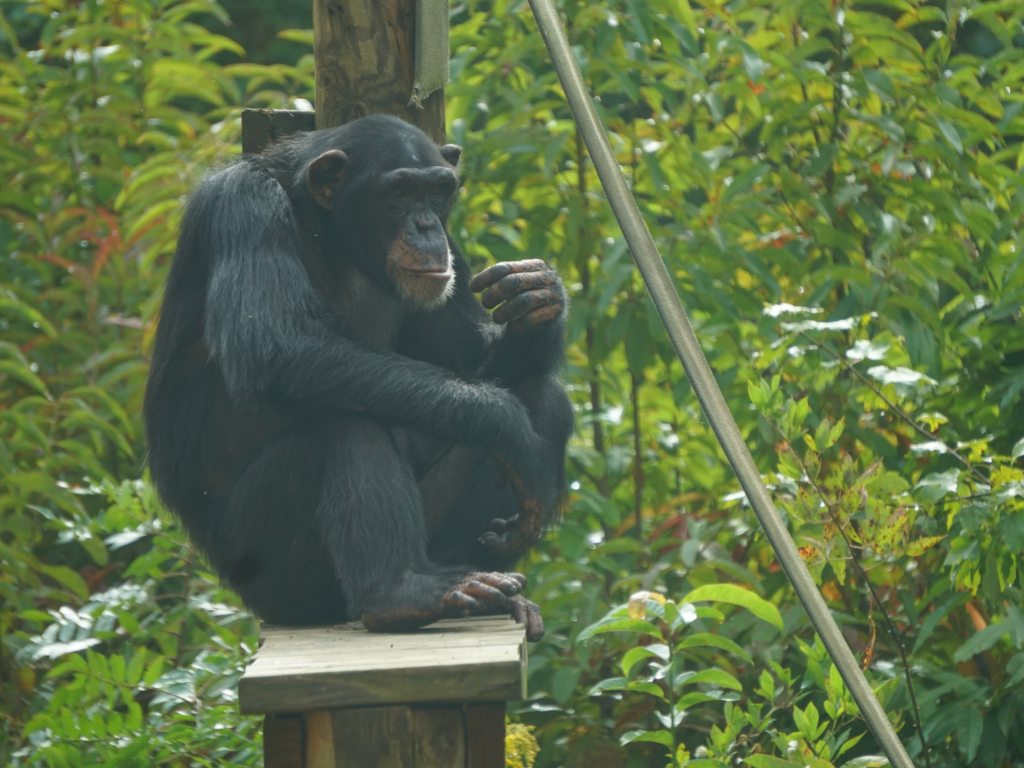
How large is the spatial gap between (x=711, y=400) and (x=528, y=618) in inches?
37.2

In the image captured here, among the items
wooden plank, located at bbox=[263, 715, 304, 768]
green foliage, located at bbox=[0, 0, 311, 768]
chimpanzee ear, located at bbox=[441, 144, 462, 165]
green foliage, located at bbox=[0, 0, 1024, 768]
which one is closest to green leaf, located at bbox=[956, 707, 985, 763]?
green foliage, located at bbox=[0, 0, 1024, 768]

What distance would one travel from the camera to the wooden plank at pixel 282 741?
2.21 meters

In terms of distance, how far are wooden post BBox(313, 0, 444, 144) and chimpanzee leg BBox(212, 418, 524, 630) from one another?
106 cm

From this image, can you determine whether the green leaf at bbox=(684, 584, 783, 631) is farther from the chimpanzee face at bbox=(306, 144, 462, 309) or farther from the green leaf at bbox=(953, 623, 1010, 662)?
the chimpanzee face at bbox=(306, 144, 462, 309)

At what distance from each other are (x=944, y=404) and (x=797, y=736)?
1473 millimetres

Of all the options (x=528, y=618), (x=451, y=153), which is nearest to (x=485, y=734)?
(x=528, y=618)

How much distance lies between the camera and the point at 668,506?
473cm

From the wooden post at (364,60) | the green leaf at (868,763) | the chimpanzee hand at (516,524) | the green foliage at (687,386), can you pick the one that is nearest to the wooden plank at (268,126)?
the wooden post at (364,60)

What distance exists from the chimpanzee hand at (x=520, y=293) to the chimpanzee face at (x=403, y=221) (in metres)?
0.17

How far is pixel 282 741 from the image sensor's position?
87.4 inches

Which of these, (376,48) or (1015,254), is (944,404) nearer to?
(1015,254)

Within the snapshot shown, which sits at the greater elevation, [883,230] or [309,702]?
[883,230]

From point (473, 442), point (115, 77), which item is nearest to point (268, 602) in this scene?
point (473, 442)

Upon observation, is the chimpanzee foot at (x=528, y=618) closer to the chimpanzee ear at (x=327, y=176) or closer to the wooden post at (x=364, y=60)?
the chimpanzee ear at (x=327, y=176)
